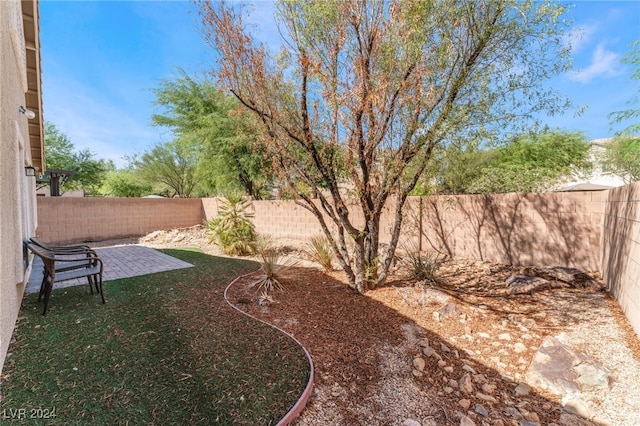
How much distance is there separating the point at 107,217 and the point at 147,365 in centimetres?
1140

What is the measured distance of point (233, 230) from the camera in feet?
28.9

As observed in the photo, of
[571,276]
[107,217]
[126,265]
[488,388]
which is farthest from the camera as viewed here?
[107,217]

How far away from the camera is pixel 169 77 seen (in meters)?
12.5

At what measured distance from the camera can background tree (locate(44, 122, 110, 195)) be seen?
727 inches

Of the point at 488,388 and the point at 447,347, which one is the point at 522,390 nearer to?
the point at 488,388

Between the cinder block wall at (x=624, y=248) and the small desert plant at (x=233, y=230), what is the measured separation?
23.9ft

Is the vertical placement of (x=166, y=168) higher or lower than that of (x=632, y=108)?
lower

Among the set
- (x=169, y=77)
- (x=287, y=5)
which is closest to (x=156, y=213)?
(x=169, y=77)

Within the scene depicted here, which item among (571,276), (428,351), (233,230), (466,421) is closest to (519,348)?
(428,351)

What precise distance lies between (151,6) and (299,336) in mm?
8192

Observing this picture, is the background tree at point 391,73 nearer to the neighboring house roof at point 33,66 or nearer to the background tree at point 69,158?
the neighboring house roof at point 33,66

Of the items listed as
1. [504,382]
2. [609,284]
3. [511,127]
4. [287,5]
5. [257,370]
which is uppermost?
[287,5]

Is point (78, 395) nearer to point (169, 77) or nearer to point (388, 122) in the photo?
point (388, 122)

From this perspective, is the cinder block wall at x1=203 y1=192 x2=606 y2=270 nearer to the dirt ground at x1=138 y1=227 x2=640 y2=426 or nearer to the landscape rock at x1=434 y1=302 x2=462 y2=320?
the dirt ground at x1=138 y1=227 x2=640 y2=426
